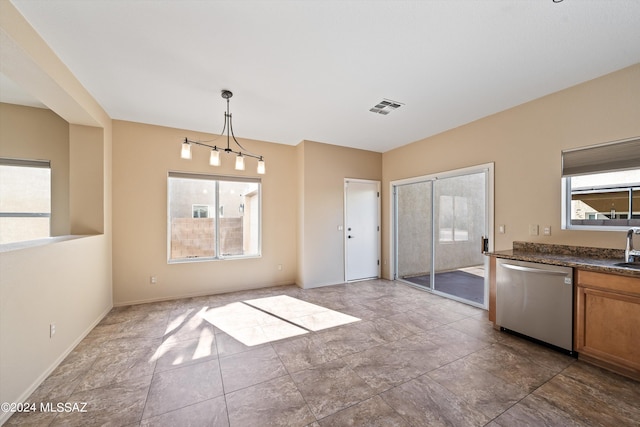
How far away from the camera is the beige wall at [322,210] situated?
4.63 metres

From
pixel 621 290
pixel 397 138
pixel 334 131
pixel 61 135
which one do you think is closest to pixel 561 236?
pixel 621 290

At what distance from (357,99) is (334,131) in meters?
1.16

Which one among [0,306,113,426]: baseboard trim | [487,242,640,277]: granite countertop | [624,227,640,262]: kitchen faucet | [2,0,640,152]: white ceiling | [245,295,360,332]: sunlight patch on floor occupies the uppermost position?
[2,0,640,152]: white ceiling

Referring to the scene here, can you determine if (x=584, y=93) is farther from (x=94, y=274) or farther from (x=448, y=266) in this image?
(x=94, y=274)

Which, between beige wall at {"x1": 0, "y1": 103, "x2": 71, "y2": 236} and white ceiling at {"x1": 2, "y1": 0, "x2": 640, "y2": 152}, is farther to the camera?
beige wall at {"x1": 0, "y1": 103, "x2": 71, "y2": 236}

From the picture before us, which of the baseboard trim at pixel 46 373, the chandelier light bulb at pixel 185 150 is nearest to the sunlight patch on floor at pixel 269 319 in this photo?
the baseboard trim at pixel 46 373

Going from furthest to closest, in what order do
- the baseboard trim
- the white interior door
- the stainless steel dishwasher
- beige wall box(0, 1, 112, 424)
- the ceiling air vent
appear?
the white interior door, the ceiling air vent, the stainless steel dishwasher, beige wall box(0, 1, 112, 424), the baseboard trim

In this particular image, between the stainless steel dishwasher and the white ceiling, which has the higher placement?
the white ceiling

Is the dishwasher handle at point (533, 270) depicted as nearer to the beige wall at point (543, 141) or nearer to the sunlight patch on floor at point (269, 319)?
the beige wall at point (543, 141)

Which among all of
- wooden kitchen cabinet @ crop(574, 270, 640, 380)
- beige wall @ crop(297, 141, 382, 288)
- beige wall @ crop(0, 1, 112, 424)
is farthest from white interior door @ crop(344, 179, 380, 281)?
beige wall @ crop(0, 1, 112, 424)

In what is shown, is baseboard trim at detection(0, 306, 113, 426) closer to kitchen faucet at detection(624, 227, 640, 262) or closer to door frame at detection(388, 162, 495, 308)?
door frame at detection(388, 162, 495, 308)

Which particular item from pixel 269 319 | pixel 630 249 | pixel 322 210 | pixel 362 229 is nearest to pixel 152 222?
pixel 269 319

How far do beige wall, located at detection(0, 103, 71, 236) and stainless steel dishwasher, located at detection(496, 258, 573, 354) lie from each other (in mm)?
5723

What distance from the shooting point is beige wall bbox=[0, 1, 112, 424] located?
174cm
